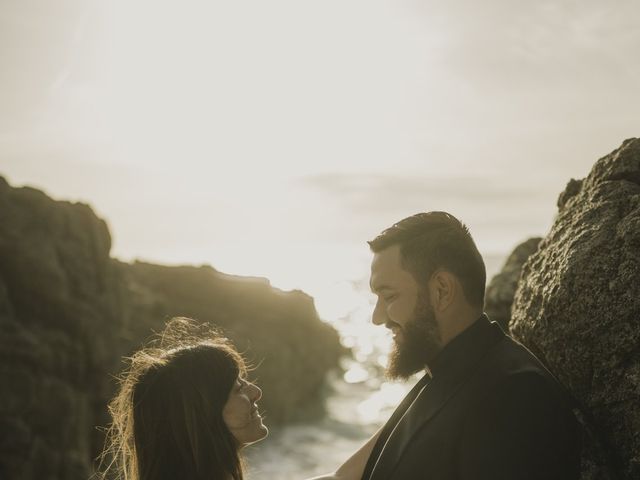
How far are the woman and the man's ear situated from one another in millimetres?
1392

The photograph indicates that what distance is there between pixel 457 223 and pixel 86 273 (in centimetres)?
1563

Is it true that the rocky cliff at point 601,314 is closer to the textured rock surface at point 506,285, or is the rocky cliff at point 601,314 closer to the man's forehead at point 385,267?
the man's forehead at point 385,267

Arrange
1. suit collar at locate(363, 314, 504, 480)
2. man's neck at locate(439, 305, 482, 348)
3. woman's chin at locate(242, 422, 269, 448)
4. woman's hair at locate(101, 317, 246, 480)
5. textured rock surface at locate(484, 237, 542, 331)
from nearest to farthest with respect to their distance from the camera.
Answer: suit collar at locate(363, 314, 504, 480)
woman's hair at locate(101, 317, 246, 480)
man's neck at locate(439, 305, 482, 348)
woman's chin at locate(242, 422, 269, 448)
textured rock surface at locate(484, 237, 542, 331)

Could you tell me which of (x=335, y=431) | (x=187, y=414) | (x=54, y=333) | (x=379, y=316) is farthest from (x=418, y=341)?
(x=335, y=431)

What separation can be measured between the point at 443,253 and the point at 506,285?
3849 mm

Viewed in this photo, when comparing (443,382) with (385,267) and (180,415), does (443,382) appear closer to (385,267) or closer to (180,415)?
(385,267)

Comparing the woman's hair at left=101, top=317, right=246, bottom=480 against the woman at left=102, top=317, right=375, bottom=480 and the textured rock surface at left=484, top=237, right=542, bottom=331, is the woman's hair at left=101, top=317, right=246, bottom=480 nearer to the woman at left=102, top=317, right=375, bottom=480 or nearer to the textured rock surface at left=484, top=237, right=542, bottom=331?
the woman at left=102, top=317, right=375, bottom=480

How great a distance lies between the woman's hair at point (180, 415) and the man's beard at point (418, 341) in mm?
1121

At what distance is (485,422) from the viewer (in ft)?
11.1

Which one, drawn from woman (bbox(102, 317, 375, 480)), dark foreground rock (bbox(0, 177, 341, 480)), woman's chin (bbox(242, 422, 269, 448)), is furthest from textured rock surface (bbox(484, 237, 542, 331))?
dark foreground rock (bbox(0, 177, 341, 480))

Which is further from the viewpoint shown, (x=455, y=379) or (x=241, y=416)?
(x=241, y=416)

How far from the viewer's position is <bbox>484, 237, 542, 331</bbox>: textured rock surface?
24.9 ft

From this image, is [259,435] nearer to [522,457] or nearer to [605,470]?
[522,457]

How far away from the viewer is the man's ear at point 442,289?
4.08 metres
